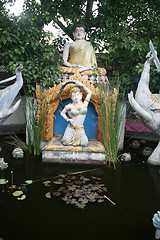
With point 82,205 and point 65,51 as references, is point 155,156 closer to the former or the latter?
point 82,205

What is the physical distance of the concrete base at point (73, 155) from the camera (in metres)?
3.08

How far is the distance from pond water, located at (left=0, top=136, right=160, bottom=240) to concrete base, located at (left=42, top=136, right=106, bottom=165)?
0.93ft

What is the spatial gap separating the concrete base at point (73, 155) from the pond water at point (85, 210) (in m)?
0.28

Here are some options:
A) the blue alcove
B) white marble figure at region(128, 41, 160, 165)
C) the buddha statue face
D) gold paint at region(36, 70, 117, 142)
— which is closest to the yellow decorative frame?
gold paint at region(36, 70, 117, 142)

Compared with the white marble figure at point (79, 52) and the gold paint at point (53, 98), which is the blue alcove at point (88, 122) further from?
the white marble figure at point (79, 52)

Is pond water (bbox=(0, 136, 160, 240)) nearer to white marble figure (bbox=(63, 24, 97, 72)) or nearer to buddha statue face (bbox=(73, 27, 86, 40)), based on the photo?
white marble figure (bbox=(63, 24, 97, 72))

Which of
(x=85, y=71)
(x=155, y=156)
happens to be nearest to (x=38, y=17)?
(x=85, y=71)

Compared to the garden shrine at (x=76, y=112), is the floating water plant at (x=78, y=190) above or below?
below

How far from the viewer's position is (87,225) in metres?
1.70

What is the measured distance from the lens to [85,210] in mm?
1907

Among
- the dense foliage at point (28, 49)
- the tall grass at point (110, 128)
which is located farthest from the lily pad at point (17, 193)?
the dense foliage at point (28, 49)

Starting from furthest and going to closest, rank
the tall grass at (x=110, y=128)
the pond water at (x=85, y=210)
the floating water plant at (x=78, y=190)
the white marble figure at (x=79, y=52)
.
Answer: the white marble figure at (x=79, y=52) → the tall grass at (x=110, y=128) → the floating water plant at (x=78, y=190) → the pond water at (x=85, y=210)

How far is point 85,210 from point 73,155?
1.24 m

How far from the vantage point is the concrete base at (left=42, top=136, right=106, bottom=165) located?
308 cm
